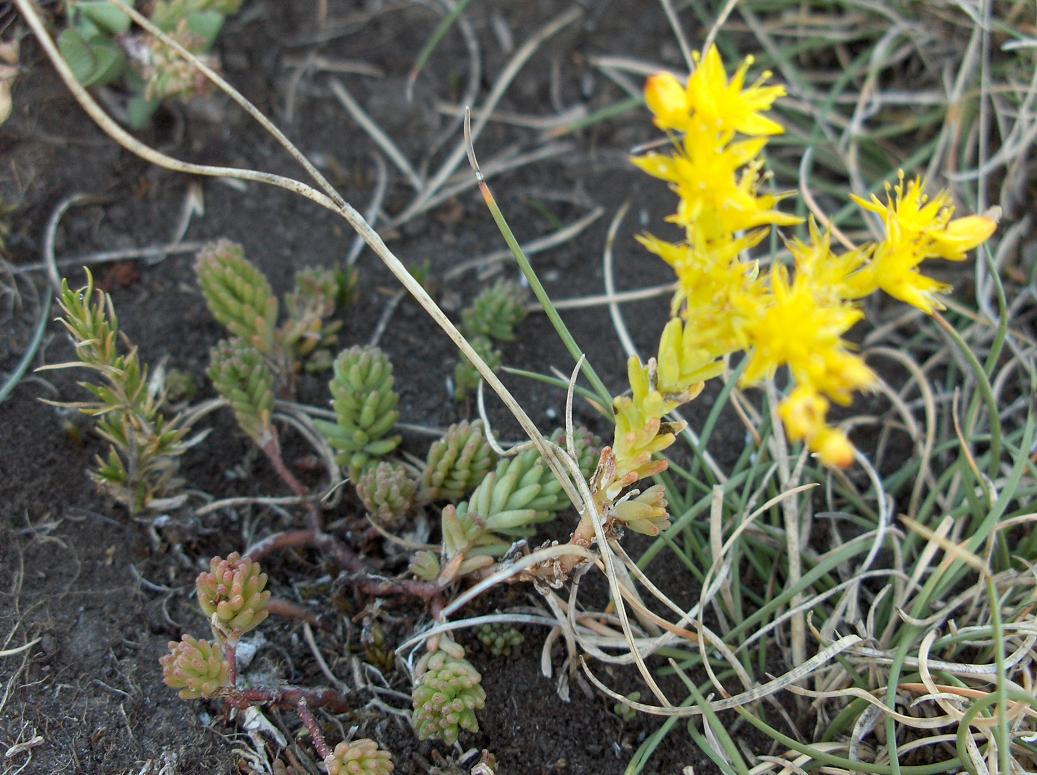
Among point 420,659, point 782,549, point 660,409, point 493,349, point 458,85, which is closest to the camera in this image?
point 660,409

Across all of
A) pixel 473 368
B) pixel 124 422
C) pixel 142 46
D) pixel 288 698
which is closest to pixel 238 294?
pixel 124 422

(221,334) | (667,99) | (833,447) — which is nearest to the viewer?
(833,447)

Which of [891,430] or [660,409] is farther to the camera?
[891,430]

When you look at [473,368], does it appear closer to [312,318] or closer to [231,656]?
[312,318]

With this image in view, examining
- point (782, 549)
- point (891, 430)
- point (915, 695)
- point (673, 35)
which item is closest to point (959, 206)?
point (891, 430)

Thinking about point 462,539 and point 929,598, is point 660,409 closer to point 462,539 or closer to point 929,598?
point 462,539

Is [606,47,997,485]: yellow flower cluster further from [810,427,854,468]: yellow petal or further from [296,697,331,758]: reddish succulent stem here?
[296,697,331,758]: reddish succulent stem

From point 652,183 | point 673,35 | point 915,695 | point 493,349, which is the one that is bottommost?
point 915,695
